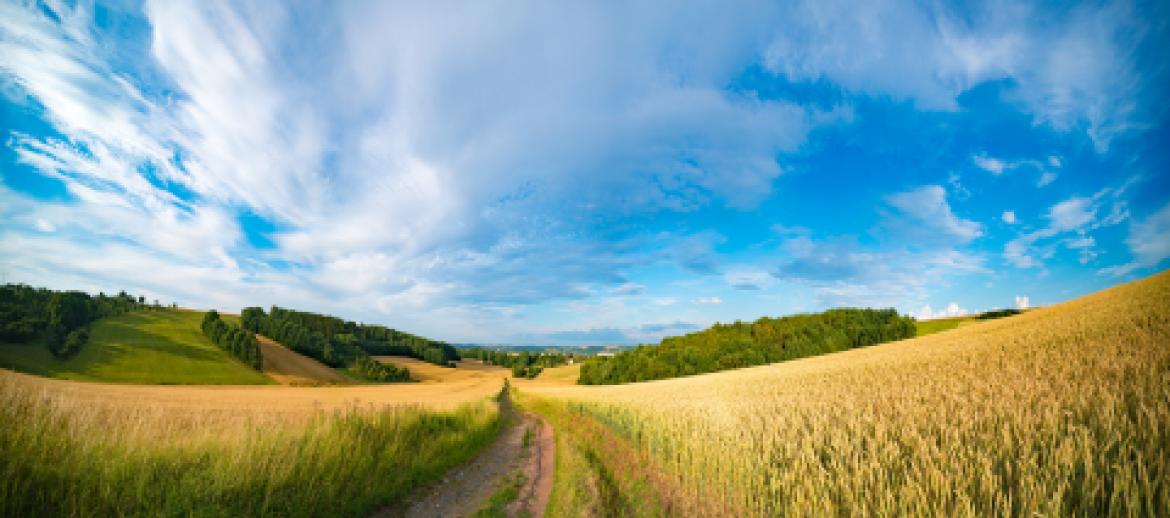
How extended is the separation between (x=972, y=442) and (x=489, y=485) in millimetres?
9868

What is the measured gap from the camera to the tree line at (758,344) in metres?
74.6

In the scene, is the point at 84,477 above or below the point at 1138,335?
below

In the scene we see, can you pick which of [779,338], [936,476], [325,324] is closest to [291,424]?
[936,476]

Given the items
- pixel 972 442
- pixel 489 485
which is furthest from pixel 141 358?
pixel 972 442

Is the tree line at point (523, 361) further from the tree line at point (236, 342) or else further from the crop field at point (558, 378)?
the tree line at point (236, 342)

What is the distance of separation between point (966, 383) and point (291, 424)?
1460 cm

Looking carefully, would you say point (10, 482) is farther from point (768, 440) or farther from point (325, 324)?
point (325, 324)

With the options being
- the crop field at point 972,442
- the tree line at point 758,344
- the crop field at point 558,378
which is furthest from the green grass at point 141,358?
the crop field at point 972,442

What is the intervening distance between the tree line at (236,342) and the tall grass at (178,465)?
80058 millimetres

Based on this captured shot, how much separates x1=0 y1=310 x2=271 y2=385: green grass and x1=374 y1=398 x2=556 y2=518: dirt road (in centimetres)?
6125

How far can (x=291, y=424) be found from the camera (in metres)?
9.04

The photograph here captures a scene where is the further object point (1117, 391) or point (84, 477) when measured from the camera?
point (84, 477)

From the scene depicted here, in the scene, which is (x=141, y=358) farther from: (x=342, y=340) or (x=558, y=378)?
(x=558, y=378)

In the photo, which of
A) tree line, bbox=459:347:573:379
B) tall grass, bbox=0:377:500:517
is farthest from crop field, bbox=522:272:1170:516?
tree line, bbox=459:347:573:379
